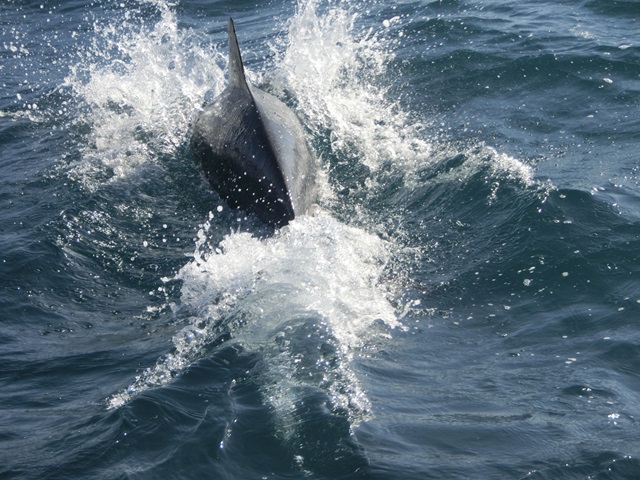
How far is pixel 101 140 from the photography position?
36.1 feet

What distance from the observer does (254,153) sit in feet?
27.5

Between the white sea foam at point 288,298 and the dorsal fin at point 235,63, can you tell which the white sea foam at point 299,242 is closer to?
the white sea foam at point 288,298

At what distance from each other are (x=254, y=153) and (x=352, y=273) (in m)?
2.10

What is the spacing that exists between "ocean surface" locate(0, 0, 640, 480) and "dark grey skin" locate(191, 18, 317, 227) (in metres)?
0.23

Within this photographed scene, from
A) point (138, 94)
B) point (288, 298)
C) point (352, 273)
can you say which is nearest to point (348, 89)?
point (138, 94)

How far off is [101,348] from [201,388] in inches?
53.7

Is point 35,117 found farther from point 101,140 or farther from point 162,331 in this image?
point 162,331

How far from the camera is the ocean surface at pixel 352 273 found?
16.1 feet

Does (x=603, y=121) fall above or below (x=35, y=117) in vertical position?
below

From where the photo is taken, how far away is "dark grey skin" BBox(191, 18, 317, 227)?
312 inches

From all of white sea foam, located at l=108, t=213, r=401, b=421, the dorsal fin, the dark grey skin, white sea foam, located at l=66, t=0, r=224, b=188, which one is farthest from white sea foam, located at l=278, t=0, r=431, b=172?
white sea foam, located at l=108, t=213, r=401, b=421

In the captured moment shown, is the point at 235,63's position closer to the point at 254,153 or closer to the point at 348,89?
the point at 254,153

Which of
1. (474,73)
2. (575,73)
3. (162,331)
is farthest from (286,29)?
(162,331)

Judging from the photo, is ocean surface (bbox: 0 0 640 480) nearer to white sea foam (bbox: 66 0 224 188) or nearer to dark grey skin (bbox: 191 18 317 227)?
white sea foam (bbox: 66 0 224 188)
